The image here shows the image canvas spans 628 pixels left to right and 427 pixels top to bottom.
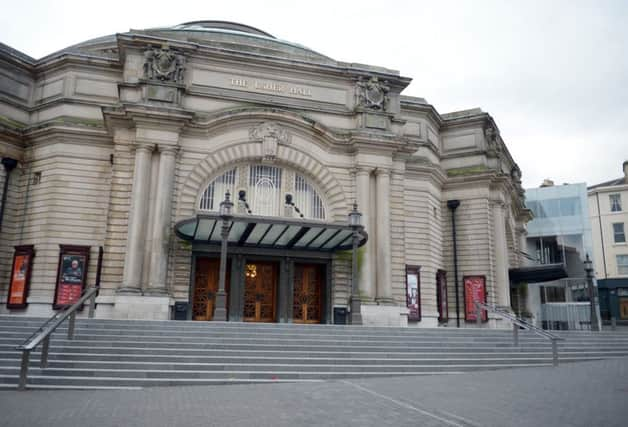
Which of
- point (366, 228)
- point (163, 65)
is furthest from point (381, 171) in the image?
point (163, 65)

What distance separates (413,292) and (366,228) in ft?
15.1

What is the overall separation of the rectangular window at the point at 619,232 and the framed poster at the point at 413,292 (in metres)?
33.5

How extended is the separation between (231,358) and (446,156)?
21.9 metres

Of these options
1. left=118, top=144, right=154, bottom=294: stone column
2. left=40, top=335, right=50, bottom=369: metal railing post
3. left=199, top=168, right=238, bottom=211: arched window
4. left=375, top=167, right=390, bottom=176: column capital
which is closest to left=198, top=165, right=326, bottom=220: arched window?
left=199, top=168, right=238, bottom=211: arched window

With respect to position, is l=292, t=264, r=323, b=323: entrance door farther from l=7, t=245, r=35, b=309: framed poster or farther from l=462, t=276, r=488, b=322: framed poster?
l=7, t=245, r=35, b=309: framed poster

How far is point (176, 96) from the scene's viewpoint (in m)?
23.2

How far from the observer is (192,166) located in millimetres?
23188

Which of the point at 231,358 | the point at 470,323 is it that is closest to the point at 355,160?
the point at 470,323

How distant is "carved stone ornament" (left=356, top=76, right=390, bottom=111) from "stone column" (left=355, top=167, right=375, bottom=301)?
3287 mm

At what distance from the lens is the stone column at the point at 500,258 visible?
29.8 metres

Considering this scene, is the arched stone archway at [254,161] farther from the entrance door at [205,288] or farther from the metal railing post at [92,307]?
the metal railing post at [92,307]

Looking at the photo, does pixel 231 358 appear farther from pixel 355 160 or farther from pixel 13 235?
pixel 13 235

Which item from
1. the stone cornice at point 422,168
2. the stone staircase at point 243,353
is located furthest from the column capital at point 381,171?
the stone staircase at point 243,353

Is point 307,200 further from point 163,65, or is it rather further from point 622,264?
point 622,264
